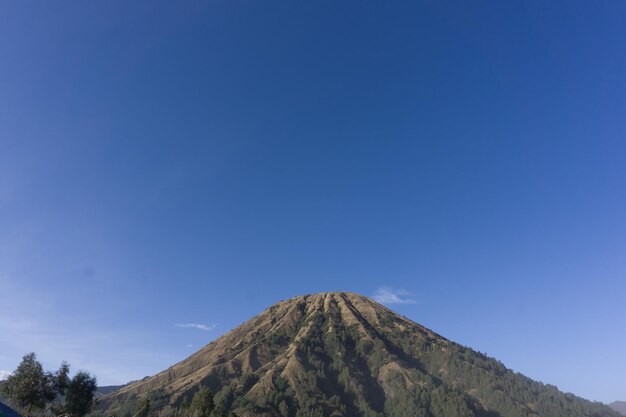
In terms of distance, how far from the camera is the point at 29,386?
205ft

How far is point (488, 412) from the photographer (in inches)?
6973

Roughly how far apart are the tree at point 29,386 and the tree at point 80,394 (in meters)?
6.68

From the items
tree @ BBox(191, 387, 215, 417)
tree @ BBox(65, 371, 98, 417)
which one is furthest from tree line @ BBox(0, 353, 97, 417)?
tree @ BBox(191, 387, 215, 417)

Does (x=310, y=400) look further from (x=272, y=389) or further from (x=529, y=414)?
(x=529, y=414)

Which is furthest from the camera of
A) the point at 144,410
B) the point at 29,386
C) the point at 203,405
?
the point at 203,405

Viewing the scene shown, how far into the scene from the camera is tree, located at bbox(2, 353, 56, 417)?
62062 millimetres

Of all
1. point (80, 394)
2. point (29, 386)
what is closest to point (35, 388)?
point (29, 386)

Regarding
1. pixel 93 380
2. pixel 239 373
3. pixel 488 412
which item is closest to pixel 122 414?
pixel 239 373

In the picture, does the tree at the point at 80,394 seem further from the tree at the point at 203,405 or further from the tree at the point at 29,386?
the tree at the point at 203,405

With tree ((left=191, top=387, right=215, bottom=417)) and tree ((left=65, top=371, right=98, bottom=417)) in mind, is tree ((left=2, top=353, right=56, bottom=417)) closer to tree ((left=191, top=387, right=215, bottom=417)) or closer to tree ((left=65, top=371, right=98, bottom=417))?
tree ((left=65, top=371, right=98, bottom=417))

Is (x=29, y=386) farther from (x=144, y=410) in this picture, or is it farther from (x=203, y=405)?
(x=203, y=405)

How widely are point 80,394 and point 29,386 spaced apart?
14.7 metres

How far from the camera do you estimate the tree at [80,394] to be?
73.4 m

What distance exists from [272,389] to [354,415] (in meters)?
35.6
